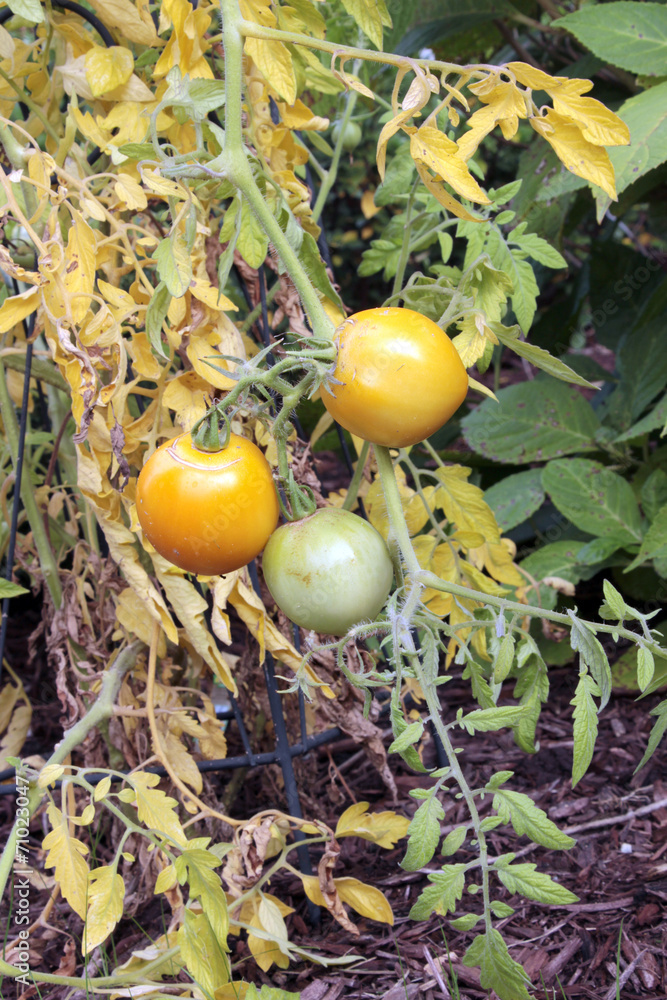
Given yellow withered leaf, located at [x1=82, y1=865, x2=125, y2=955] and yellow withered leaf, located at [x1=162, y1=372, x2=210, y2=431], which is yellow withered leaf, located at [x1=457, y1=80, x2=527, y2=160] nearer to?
yellow withered leaf, located at [x1=162, y1=372, x2=210, y2=431]

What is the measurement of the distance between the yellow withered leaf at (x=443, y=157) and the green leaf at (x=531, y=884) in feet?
1.67

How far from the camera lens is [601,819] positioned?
4.02 feet

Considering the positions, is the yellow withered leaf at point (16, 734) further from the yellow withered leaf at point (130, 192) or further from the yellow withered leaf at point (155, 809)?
the yellow withered leaf at point (130, 192)

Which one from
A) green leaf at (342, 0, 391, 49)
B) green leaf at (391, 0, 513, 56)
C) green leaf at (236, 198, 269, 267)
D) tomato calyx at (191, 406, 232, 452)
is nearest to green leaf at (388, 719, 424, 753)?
tomato calyx at (191, 406, 232, 452)

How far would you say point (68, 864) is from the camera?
808mm

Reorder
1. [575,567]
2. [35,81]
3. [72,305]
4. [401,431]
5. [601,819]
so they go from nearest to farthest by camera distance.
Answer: [401,431]
[72,305]
[35,81]
[601,819]
[575,567]

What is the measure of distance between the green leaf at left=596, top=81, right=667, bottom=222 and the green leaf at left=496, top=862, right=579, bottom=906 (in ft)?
2.76

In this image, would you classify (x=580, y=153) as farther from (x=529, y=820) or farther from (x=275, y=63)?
(x=529, y=820)

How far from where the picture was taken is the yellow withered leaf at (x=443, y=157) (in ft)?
1.93

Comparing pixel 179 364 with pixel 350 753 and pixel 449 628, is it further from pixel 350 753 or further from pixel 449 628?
pixel 350 753

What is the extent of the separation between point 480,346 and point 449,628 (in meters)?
0.24

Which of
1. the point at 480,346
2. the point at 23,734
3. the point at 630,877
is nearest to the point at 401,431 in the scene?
the point at 480,346

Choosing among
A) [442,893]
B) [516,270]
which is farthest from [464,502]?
[442,893]

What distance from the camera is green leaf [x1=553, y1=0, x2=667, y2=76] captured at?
49.8 inches
